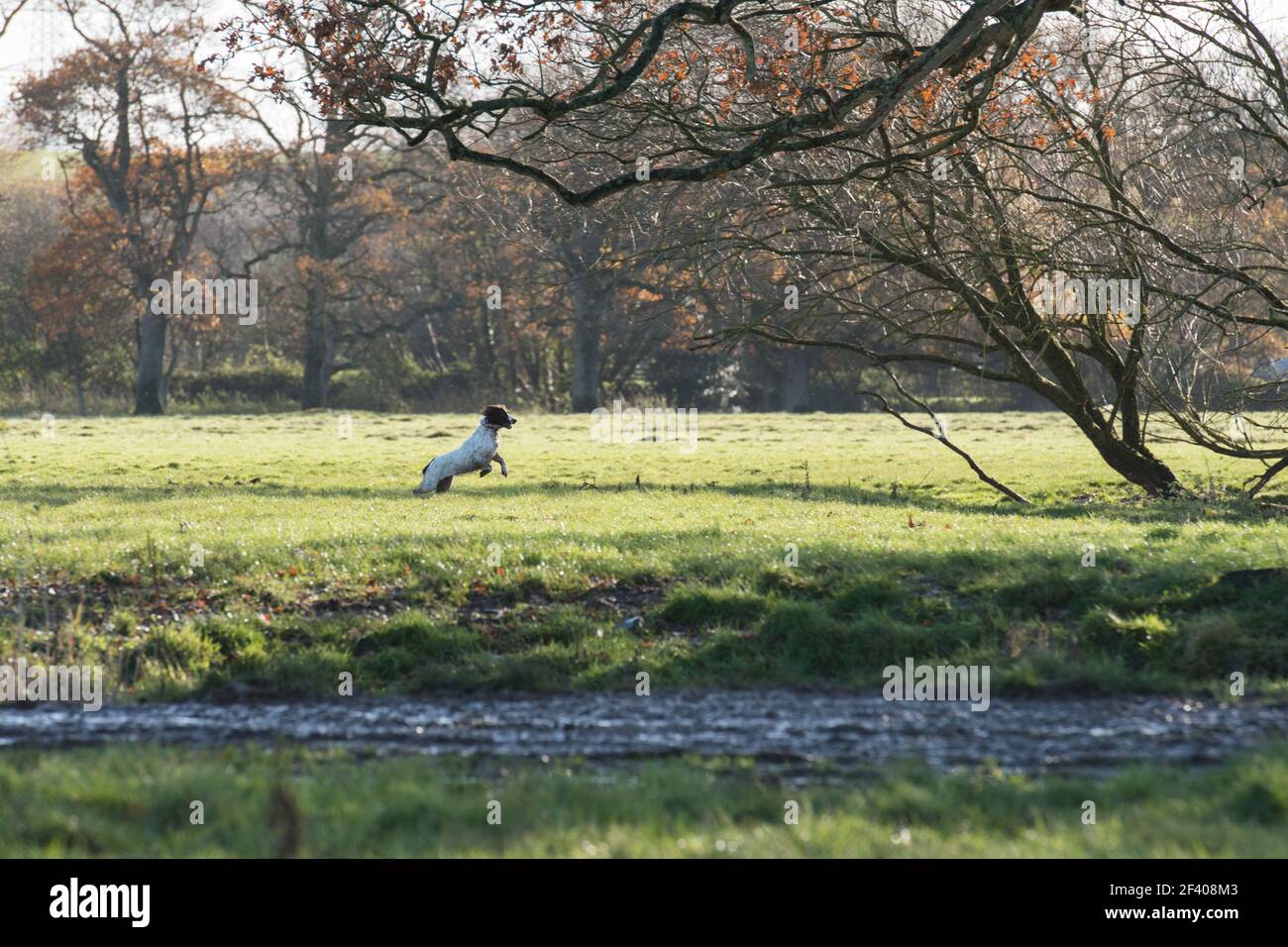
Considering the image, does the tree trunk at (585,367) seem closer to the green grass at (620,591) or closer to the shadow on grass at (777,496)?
the shadow on grass at (777,496)

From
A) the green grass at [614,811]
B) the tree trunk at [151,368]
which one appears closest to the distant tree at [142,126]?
the tree trunk at [151,368]

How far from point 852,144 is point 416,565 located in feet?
27.2

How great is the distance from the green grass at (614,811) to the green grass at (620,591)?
2734 mm

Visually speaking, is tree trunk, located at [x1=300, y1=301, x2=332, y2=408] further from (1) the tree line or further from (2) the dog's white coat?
(2) the dog's white coat

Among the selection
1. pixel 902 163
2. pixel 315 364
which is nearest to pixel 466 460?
pixel 902 163

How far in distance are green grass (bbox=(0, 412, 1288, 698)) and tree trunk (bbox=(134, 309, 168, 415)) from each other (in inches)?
1371

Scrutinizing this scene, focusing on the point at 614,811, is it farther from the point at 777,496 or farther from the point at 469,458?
the point at 469,458

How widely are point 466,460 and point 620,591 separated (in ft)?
30.0

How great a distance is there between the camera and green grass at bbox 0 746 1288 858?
6008mm

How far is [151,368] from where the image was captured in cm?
5359

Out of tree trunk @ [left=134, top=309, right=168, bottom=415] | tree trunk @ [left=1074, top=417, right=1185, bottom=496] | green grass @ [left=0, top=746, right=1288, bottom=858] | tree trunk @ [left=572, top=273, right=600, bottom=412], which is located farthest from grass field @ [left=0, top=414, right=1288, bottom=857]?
tree trunk @ [left=572, top=273, right=600, bottom=412]

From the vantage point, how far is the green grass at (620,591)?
34.3 feet
